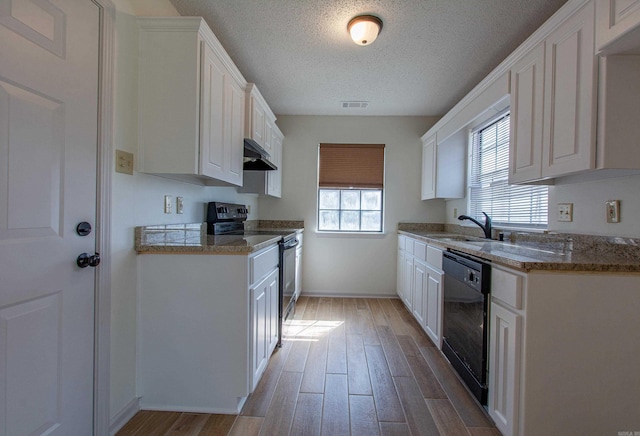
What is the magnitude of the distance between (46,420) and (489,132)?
3727 mm

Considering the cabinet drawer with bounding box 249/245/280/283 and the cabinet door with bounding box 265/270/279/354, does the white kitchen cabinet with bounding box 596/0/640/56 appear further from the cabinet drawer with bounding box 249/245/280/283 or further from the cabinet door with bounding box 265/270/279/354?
the cabinet door with bounding box 265/270/279/354

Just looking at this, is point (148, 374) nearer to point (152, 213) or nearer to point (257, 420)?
point (257, 420)

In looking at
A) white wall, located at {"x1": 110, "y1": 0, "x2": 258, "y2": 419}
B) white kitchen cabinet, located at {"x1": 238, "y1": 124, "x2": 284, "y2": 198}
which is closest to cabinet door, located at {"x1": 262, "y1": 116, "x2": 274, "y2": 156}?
white kitchen cabinet, located at {"x1": 238, "y1": 124, "x2": 284, "y2": 198}

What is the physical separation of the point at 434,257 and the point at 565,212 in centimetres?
92

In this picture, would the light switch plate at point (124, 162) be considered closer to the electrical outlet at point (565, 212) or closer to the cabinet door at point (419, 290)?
the cabinet door at point (419, 290)

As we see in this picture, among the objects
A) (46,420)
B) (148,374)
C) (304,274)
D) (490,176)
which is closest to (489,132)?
(490,176)

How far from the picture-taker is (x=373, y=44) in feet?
7.23

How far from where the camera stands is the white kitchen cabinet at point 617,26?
1095mm

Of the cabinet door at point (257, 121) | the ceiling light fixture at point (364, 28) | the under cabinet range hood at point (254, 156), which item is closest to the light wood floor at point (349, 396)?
the under cabinet range hood at point (254, 156)

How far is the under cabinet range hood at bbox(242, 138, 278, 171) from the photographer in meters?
2.36

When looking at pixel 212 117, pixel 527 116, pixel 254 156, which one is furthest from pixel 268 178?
pixel 527 116

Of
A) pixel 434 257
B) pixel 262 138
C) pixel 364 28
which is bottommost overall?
pixel 434 257

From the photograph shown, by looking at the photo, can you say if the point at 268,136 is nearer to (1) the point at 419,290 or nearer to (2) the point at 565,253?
(1) the point at 419,290

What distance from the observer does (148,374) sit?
5.05 ft
